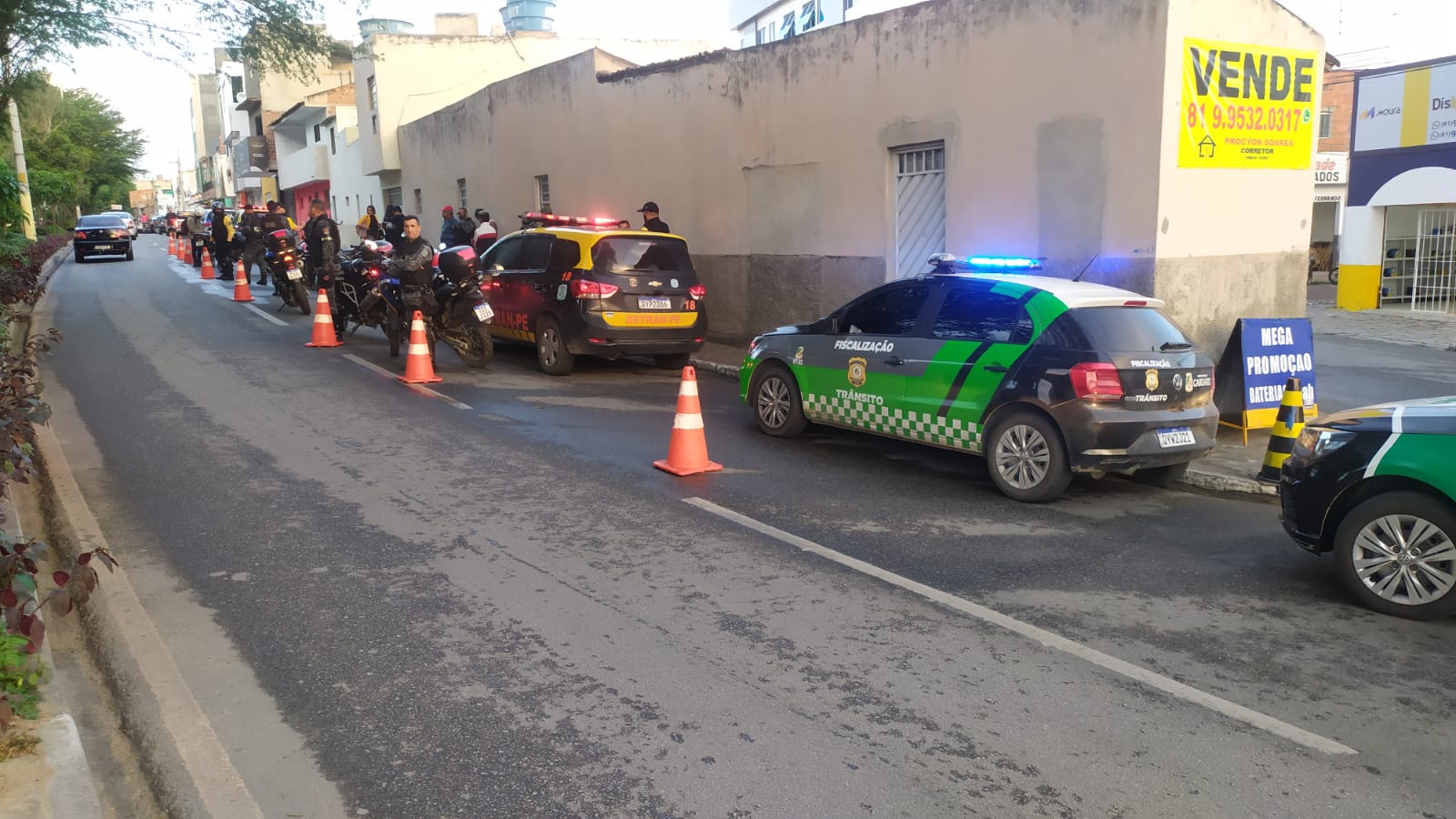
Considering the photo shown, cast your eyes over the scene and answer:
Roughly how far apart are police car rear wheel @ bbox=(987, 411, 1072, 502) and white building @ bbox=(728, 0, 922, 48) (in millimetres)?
23630

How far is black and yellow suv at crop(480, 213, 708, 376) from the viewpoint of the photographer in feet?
40.3

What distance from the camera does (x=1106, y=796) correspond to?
358 centimetres

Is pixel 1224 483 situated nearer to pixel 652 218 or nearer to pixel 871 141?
pixel 871 141

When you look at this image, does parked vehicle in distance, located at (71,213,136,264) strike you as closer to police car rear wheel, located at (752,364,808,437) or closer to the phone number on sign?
police car rear wheel, located at (752,364,808,437)

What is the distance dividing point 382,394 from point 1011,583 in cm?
763

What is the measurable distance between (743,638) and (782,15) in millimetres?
40100

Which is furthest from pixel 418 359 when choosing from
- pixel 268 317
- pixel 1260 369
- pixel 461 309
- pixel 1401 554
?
pixel 1401 554

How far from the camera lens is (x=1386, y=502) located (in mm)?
5328

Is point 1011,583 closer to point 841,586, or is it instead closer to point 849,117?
point 841,586

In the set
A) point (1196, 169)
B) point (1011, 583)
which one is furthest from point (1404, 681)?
point (1196, 169)

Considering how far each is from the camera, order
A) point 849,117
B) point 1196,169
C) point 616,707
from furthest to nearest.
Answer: point 849,117
point 1196,169
point 616,707

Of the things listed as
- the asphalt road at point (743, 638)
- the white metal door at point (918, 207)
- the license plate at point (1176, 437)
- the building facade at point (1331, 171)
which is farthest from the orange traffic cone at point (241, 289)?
the building facade at point (1331, 171)

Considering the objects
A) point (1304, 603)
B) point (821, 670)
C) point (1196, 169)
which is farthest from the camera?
point (1196, 169)

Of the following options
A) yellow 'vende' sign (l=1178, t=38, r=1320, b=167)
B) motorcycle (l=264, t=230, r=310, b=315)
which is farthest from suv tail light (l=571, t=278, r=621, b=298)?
motorcycle (l=264, t=230, r=310, b=315)
